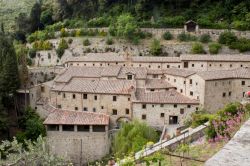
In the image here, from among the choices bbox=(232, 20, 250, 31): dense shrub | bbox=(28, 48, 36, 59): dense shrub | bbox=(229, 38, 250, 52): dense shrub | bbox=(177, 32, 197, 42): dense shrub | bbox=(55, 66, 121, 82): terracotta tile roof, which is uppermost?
bbox=(232, 20, 250, 31): dense shrub

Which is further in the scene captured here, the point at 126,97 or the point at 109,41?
the point at 109,41

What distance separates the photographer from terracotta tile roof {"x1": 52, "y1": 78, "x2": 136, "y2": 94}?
1454 inches

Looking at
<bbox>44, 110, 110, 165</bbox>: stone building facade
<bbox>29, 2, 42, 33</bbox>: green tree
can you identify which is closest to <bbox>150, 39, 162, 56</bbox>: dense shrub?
<bbox>44, 110, 110, 165</bbox>: stone building facade

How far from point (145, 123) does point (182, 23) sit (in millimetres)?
24758

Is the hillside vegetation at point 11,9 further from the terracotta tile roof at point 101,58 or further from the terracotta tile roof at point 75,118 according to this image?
the terracotta tile roof at point 75,118

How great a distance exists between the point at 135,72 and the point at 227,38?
56.2 feet

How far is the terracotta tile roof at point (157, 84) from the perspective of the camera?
37.8 meters

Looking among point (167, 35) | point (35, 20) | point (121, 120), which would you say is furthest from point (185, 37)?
point (35, 20)

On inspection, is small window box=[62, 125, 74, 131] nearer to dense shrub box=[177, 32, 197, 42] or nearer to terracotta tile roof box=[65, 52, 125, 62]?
terracotta tile roof box=[65, 52, 125, 62]

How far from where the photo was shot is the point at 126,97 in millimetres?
36812

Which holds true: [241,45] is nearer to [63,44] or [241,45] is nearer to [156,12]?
[156,12]

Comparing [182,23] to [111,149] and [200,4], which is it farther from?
[111,149]

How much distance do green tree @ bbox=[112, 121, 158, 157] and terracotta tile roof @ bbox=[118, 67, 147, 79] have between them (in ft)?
23.1

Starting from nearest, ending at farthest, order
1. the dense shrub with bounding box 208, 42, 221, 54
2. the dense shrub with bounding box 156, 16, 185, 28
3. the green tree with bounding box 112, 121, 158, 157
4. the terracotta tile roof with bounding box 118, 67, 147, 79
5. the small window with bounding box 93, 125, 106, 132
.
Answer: the green tree with bounding box 112, 121, 158, 157 → the small window with bounding box 93, 125, 106, 132 → the terracotta tile roof with bounding box 118, 67, 147, 79 → the dense shrub with bounding box 208, 42, 221, 54 → the dense shrub with bounding box 156, 16, 185, 28
